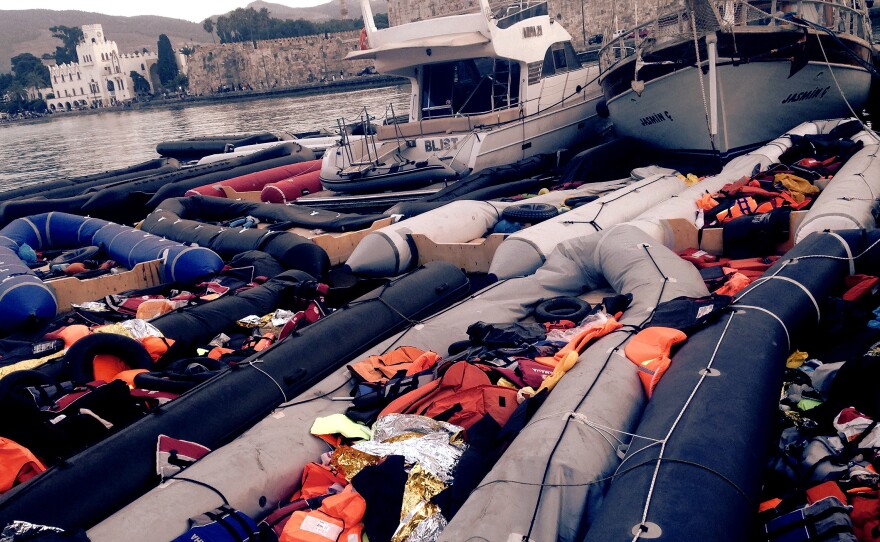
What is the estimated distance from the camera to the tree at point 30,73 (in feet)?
379

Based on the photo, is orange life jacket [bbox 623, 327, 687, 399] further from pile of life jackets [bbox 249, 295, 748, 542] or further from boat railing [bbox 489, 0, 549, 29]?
boat railing [bbox 489, 0, 549, 29]

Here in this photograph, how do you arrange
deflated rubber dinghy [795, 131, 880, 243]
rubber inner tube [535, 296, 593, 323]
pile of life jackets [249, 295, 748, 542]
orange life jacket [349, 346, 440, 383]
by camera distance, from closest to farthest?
1. pile of life jackets [249, 295, 748, 542]
2. orange life jacket [349, 346, 440, 383]
3. rubber inner tube [535, 296, 593, 323]
4. deflated rubber dinghy [795, 131, 880, 243]

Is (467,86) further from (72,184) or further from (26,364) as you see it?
(26,364)

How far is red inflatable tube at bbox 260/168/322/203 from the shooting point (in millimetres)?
12922

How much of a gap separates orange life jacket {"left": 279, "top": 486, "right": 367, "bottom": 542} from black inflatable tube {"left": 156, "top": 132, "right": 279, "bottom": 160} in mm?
18363

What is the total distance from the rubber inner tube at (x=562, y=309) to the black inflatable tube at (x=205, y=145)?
16.5 m

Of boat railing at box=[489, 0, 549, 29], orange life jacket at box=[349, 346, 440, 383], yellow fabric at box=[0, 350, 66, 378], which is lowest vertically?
orange life jacket at box=[349, 346, 440, 383]

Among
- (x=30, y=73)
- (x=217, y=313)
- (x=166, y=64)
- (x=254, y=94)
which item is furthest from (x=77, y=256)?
(x=30, y=73)

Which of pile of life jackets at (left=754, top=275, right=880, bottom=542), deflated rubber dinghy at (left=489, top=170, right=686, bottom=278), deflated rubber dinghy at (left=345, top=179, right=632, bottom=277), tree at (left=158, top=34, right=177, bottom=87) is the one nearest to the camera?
pile of life jackets at (left=754, top=275, right=880, bottom=542)

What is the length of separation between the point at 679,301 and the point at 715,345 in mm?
941

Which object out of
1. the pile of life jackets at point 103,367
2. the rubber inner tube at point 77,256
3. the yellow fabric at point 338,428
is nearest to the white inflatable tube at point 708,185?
the pile of life jackets at point 103,367

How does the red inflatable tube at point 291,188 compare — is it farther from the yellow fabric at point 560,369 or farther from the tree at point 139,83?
the tree at point 139,83

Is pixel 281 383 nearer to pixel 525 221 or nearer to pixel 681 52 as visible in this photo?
pixel 525 221

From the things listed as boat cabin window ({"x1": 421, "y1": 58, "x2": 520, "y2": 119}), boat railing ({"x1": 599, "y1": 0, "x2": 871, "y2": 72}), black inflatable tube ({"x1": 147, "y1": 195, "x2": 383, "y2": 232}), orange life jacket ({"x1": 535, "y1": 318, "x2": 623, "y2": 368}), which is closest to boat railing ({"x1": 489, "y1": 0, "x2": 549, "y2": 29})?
boat cabin window ({"x1": 421, "y1": 58, "x2": 520, "y2": 119})
